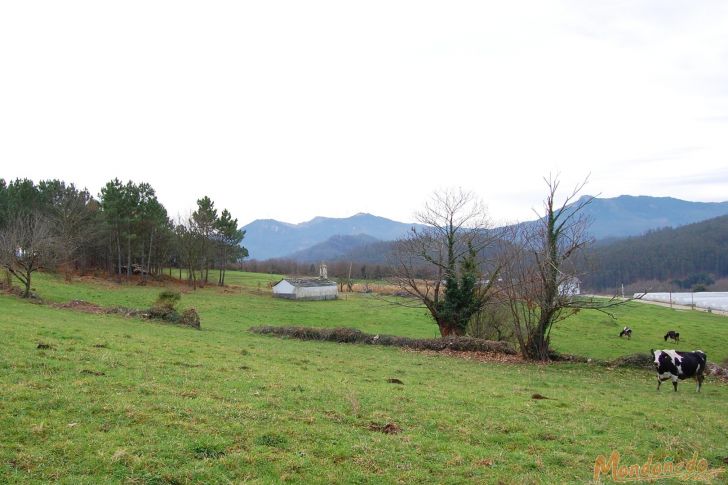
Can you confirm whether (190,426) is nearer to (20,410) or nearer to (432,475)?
(20,410)

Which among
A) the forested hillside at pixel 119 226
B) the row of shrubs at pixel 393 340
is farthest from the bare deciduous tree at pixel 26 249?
the row of shrubs at pixel 393 340

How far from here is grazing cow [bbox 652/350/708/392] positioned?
18.3 meters

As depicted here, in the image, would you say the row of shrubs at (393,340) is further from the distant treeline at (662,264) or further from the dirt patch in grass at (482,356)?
the distant treeline at (662,264)

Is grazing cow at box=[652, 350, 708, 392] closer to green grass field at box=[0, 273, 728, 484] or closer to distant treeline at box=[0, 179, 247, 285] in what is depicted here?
green grass field at box=[0, 273, 728, 484]

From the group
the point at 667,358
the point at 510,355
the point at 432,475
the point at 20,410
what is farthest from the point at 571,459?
the point at 510,355

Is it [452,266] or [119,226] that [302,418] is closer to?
[452,266]

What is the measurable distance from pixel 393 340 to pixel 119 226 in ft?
169

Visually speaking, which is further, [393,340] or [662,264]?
[662,264]

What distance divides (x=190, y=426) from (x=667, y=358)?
59.8 ft

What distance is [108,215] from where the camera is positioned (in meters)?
A: 63.3

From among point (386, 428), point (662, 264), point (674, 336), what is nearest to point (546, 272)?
point (386, 428)

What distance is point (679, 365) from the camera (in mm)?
18375

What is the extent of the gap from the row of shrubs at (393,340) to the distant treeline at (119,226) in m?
34.6

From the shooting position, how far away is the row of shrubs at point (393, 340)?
26.9 metres
